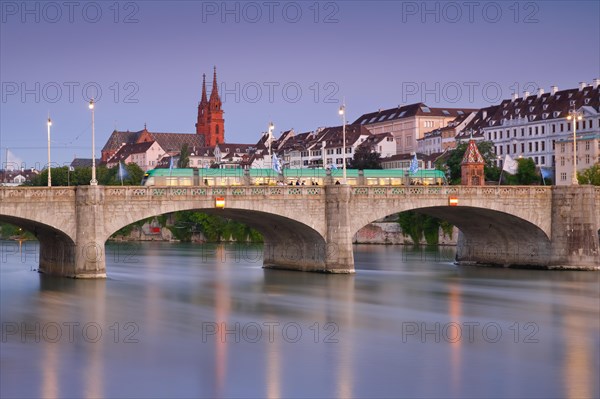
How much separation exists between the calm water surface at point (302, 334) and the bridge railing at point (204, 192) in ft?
17.8

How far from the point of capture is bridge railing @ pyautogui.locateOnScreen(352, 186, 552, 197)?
72.6 metres

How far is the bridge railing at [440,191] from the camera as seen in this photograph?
238ft

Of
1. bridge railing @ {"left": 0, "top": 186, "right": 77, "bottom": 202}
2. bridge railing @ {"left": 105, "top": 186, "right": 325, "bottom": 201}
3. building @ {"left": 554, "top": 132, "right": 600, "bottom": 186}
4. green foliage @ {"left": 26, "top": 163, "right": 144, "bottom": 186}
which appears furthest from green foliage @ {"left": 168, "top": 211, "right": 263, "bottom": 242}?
bridge railing @ {"left": 0, "top": 186, "right": 77, "bottom": 202}

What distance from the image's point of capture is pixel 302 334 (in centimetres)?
4825

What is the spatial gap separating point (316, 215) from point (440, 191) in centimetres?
908

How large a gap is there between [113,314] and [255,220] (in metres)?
23.6

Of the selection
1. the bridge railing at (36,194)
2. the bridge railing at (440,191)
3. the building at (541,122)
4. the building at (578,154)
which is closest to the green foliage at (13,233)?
the building at (541,122)

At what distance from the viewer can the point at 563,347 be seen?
148ft

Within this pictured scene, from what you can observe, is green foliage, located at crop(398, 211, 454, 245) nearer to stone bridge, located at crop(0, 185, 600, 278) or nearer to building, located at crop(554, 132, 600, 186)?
building, located at crop(554, 132, 600, 186)

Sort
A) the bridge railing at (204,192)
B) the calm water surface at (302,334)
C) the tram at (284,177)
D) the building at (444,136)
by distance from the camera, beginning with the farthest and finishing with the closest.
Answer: the building at (444,136) < the tram at (284,177) < the bridge railing at (204,192) < the calm water surface at (302,334)

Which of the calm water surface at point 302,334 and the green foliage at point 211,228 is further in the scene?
the green foliage at point 211,228

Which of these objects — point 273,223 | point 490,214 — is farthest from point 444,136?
point 273,223

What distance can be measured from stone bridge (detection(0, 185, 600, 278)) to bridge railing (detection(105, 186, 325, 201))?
61 mm

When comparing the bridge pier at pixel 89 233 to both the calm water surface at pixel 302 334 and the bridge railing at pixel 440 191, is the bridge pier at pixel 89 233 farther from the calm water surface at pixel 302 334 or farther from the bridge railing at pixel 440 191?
the bridge railing at pixel 440 191
